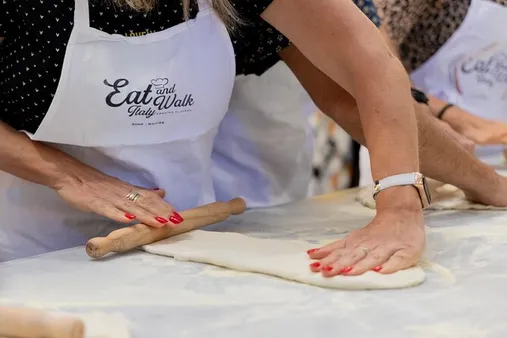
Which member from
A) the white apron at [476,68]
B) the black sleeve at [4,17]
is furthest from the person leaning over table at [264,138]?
the black sleeve at [4,17]

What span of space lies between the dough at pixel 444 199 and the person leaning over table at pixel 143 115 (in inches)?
4.1

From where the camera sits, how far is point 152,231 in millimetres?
1050

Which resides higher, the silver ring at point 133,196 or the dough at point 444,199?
the silver ring at point 133,196

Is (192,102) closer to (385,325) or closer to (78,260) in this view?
(78,260)

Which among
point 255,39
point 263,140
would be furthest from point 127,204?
point 263,140

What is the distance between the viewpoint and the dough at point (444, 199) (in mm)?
1286

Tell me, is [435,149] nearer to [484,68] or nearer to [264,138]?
[264,138]

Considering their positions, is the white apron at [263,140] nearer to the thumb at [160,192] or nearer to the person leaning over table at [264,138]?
the person leaning over table at [264,138]

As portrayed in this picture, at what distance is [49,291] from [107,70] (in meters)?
0.34

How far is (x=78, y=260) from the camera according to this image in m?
1.00

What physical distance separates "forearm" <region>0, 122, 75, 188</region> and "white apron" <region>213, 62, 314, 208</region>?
414 millimetres

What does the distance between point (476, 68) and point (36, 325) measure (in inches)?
54.1

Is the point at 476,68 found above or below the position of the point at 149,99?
below

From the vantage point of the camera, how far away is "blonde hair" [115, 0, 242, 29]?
105 centimetres
